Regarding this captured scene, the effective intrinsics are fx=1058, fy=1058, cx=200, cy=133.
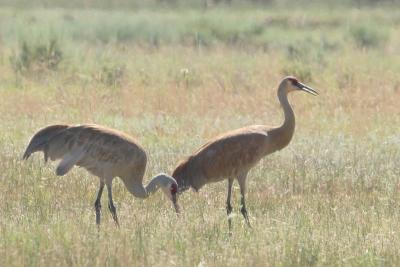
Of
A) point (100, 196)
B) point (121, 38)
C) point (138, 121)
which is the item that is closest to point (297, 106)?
point (138, 121)

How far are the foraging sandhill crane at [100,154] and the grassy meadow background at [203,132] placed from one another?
212 millimetres

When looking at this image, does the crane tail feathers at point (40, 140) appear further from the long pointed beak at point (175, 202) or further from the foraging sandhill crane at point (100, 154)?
the long pointed beak at point (175, 202)

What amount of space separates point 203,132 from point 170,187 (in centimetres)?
440

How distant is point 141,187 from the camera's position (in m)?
8.90

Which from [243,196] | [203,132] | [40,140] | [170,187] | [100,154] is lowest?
[203,132]

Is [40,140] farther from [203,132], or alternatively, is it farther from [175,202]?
[203,132]

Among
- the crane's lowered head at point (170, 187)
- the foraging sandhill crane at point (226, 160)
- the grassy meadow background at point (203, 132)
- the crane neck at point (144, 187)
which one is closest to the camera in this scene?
the grassy meadow background at point (203, 132)

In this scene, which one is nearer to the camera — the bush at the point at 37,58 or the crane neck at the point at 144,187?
the crane neck at the point at 144,187

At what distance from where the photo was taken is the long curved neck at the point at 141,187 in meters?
8.73

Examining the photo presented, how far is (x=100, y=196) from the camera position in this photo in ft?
28.9

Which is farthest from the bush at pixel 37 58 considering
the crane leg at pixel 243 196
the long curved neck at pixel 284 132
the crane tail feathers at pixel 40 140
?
the crane tail feathers at pixel 40 140

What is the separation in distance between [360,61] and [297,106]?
184 inches

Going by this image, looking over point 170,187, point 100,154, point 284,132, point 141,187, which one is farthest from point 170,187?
point 284,132

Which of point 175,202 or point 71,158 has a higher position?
point 71,158
